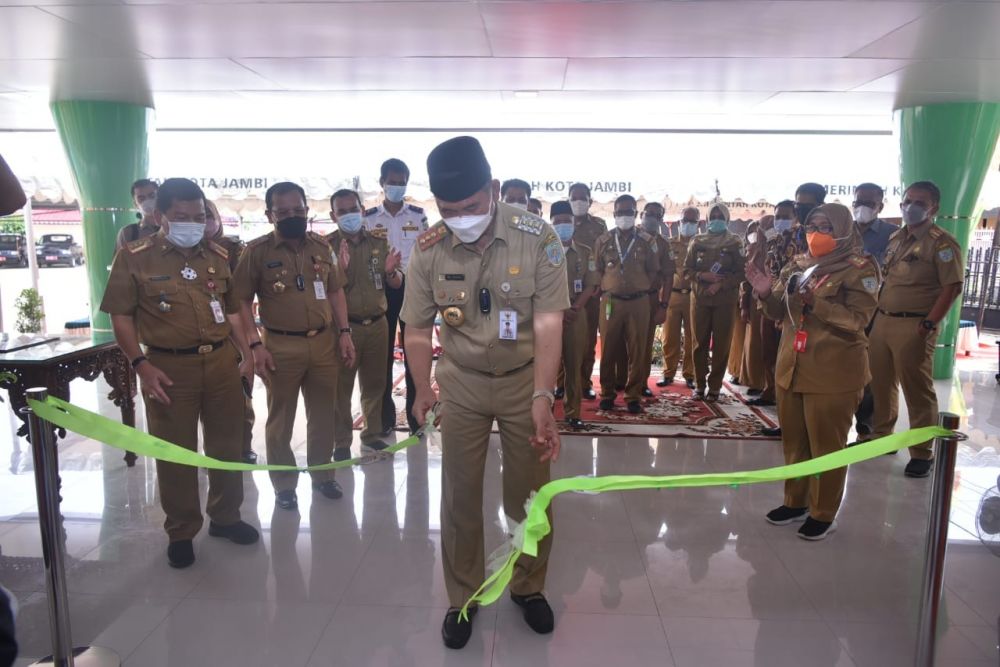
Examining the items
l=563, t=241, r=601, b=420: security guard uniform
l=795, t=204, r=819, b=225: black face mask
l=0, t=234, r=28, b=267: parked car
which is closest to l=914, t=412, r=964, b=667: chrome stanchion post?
l=795, t=204, r=819, b=225: black face mask

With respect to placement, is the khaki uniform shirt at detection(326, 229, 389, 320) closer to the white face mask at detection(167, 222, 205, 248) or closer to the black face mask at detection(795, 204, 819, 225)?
the white face mask at detection(167, 222, 205, 248)

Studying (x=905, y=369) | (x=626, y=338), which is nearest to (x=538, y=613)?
(x=905, y=369)

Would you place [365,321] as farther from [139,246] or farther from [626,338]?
[626,338]

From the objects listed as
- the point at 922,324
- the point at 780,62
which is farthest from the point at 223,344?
the point at 780,62

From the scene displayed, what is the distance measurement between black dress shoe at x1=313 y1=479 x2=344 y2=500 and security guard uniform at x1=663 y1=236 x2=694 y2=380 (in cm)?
375

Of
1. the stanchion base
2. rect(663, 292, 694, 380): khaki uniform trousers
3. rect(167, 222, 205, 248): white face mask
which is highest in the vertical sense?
rect(167, 222, 205, 248): white face mask

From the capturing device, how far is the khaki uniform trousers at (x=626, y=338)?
5.49 meters

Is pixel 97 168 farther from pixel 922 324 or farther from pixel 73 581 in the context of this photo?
pixel 922 324

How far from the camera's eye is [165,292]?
2.83m

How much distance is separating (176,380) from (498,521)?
1.69m

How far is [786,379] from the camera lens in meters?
3.12

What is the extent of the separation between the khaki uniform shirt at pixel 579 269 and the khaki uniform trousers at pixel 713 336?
4.17 ft

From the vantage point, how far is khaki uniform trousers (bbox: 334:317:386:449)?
13.8ft

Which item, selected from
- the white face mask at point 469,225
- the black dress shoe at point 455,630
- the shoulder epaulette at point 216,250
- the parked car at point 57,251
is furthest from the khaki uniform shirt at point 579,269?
the parked car at point 57,251
